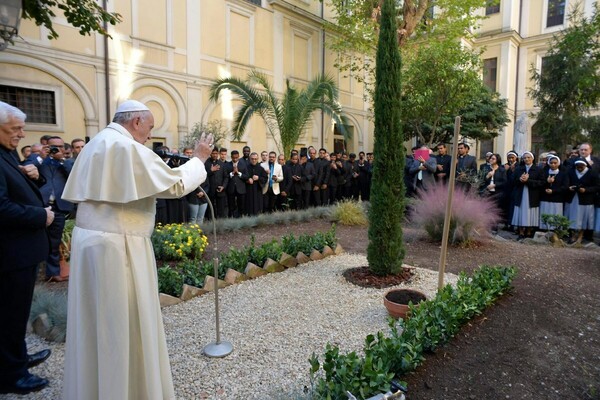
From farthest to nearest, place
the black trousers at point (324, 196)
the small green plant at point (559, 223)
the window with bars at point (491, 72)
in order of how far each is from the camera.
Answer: the window with bars at point (491, 72), the black trousers at point (324, 196), the small green plant at point (559, 223)

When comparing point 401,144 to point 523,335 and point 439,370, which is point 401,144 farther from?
point 439,370

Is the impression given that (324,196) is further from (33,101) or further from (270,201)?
(33,101)

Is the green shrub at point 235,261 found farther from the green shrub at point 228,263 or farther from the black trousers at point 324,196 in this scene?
the black trousers at point 324,196

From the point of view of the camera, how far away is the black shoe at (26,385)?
9.42 ft

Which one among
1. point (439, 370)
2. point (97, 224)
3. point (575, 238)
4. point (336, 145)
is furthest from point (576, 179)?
point (336, 145)

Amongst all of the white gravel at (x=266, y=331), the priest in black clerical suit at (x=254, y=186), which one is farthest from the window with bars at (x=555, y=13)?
the white gravel at (x=266, y=331)

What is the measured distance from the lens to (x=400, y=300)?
416 cm

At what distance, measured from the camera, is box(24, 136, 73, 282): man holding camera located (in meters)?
5.33

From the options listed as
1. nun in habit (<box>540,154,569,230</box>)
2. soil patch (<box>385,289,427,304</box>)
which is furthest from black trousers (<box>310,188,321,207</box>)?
soil patch (<box>385,289,427,304</box>)

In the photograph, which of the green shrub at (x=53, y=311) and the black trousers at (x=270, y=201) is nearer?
the green shrub at (x=53, y=311)

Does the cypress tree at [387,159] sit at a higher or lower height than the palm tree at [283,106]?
lower

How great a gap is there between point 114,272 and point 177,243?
394cm

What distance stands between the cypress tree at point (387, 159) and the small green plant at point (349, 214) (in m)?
4.54

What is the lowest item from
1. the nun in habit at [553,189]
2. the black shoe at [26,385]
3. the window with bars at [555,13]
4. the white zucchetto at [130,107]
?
the black shoe at [26,385]
